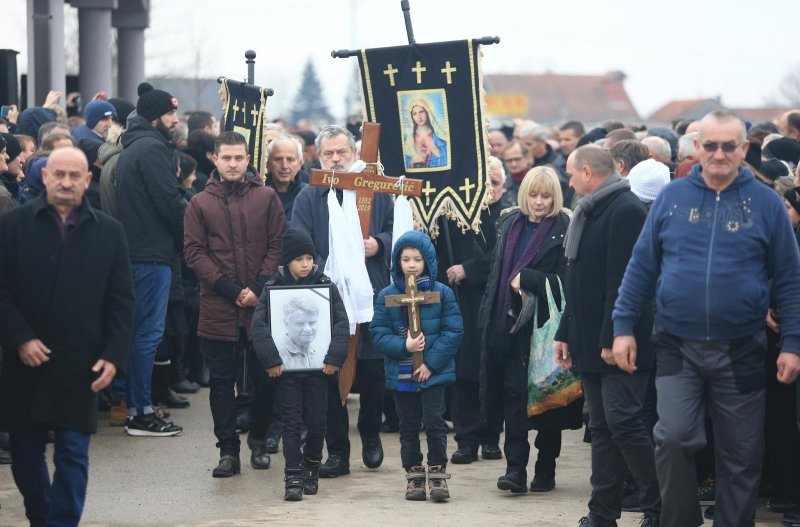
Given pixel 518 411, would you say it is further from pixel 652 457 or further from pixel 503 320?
pixel 652 457

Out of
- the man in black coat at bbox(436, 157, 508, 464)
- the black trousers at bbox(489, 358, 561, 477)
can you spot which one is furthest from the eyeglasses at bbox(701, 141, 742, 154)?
the man in black coat at bbox(436, 157, 508, 464)

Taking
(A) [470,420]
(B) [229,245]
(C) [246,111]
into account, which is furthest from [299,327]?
(C) [246,111]

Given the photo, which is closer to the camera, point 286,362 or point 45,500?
point 45,500

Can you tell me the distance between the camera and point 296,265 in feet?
29.5

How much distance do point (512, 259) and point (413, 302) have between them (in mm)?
803

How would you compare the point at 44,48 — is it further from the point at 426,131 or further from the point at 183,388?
the point at 426,131

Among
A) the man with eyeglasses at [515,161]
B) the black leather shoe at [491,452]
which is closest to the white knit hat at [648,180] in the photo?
the black leather shoe at [491,452]

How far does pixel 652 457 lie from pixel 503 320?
6.23 ft

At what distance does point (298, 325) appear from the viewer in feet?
29.2

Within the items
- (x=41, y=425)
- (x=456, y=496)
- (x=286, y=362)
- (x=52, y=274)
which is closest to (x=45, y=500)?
(x=41, y=425)

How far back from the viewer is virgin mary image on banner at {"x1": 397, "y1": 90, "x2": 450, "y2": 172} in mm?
10266

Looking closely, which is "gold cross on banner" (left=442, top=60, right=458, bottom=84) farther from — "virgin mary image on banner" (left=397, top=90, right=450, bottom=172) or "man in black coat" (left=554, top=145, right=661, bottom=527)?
"man in black coat" (left=554, top=145, right=661, bottom=527)

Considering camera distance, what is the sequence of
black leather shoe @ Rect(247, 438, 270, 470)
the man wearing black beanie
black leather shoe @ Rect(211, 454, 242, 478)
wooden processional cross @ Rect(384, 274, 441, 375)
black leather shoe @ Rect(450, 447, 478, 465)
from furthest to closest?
the man wearing black beanie → black leather shoe @ Rect(450, 447, 478, 465) → black leather shoe @ Rect(247, 438, 270, 470) → black leather shoe @ Rect(211, 454, 242, 478) → wooden processional cross @ Rect(384, 274, 441, 375)

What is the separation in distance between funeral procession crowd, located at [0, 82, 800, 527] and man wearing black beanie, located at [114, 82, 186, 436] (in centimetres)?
2
